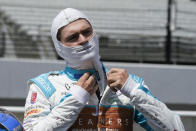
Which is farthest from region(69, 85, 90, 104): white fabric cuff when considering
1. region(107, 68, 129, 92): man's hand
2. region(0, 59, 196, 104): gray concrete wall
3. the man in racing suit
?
region(0, 59, 196, 104): gray concrete wall

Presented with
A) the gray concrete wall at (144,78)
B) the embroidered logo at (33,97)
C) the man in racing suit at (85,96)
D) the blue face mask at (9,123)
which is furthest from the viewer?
the gray concrete wall at (144,78)

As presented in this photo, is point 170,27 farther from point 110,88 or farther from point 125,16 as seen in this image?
point 110,88

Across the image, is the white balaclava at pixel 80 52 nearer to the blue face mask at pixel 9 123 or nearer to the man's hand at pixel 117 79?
the man's hand at pixel 117 79

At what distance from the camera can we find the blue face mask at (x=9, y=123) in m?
1.84

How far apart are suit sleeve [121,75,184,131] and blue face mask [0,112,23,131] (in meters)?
0.49

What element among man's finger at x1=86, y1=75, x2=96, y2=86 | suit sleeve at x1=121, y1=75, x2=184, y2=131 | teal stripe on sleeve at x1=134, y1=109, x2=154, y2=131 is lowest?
teal stripe on sleeve at x1=134, y1=109, x2=154, y2=131

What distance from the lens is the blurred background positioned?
7137mm

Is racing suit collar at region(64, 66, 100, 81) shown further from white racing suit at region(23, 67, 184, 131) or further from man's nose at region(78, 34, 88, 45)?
man's nose at region(78, 34, 88, 45)

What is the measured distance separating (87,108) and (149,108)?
30cm

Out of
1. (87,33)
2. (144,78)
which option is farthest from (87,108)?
(144,78)

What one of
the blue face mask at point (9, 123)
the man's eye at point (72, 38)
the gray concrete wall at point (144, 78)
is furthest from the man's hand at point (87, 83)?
the gray concrete wall at point (144, 78)

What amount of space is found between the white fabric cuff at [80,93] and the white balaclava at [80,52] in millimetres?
Answer: 183

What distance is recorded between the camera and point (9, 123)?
1.86 metres

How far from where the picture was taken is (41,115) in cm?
202
